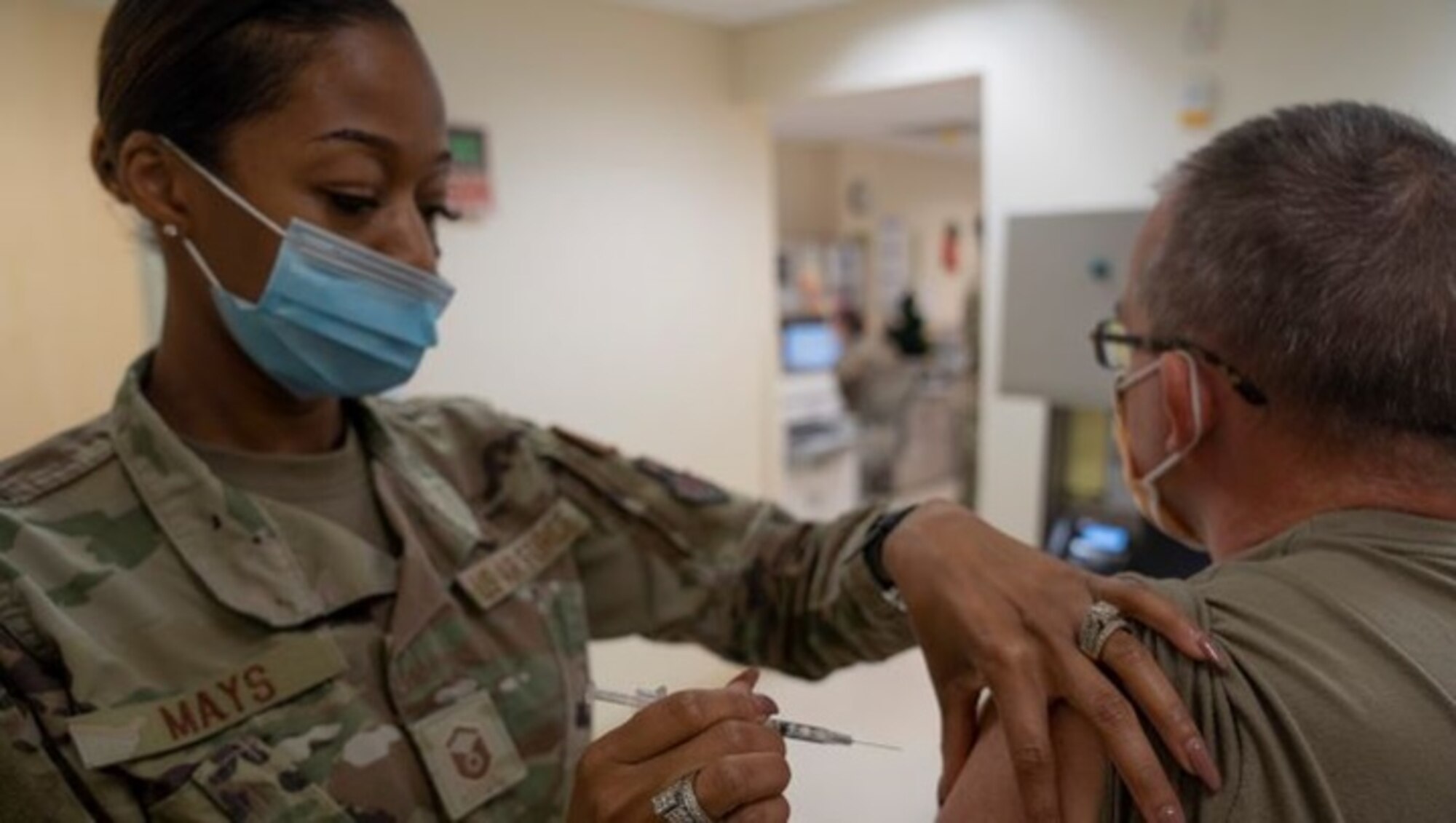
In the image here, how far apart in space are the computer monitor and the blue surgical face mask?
15.5 feet

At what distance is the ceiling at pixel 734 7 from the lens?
10.8 ft

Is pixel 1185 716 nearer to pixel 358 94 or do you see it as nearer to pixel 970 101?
pixel 358 94

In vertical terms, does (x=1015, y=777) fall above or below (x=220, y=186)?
below

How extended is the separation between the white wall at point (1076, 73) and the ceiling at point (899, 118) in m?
0.16

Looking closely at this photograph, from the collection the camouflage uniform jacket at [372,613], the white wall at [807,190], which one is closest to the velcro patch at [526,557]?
the camouflage uniform jacket at [372,613]

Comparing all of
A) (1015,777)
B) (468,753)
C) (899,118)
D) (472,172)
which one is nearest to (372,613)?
(468,753)

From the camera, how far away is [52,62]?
5.26ft

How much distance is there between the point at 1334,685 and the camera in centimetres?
69

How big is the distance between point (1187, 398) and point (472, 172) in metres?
2.38

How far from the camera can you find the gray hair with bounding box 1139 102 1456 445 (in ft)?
2.60

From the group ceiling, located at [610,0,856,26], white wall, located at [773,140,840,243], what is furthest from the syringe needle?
white wall, located at [773,140,840,243]

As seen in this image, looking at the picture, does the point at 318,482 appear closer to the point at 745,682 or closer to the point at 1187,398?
the point at 745,682

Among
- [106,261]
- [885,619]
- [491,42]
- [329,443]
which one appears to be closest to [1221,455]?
[885,619]

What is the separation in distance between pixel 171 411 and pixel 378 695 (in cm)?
39
